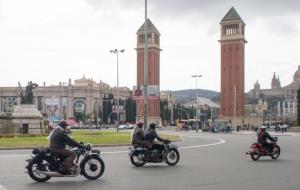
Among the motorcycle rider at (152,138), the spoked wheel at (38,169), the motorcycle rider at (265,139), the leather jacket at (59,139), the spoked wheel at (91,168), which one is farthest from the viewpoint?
the motorcycle rider at (265,139)

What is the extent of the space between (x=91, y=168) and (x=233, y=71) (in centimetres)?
10813

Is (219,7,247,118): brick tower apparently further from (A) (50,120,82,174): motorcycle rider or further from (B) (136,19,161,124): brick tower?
(A) (50,120,82,174): motorcycle rider

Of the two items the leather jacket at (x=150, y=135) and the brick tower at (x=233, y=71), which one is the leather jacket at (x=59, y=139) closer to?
the leather jacket at (x=150, y=135)

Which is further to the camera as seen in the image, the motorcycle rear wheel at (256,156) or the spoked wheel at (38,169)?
the motorcycle rear wheel at (256,156)

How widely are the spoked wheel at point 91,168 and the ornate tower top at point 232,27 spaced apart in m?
109

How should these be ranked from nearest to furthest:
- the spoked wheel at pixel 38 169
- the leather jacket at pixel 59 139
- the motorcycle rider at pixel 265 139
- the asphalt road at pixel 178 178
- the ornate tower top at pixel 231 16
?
the asphalt road at pixel 178 178, the spoked wheel at pixel 38 169, the leather jacket at pixel 59 139, the motorcycle rider at pixel 265 139, the ornate tower top at pixel 231 16

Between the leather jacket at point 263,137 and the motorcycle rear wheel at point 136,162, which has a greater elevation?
the leather jacket at point 263,137

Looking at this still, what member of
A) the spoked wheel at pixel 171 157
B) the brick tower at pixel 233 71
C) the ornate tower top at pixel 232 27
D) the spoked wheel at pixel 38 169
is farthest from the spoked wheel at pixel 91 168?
the ornate tower top at pixel 232 27

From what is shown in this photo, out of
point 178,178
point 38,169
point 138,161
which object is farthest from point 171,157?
point 38,169

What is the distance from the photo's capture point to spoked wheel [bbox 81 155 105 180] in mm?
13716

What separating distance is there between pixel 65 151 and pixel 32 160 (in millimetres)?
826

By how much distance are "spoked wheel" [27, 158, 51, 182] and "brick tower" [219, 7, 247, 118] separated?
107 m

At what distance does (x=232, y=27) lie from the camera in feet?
406

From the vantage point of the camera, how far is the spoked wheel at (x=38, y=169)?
43.5 ft
